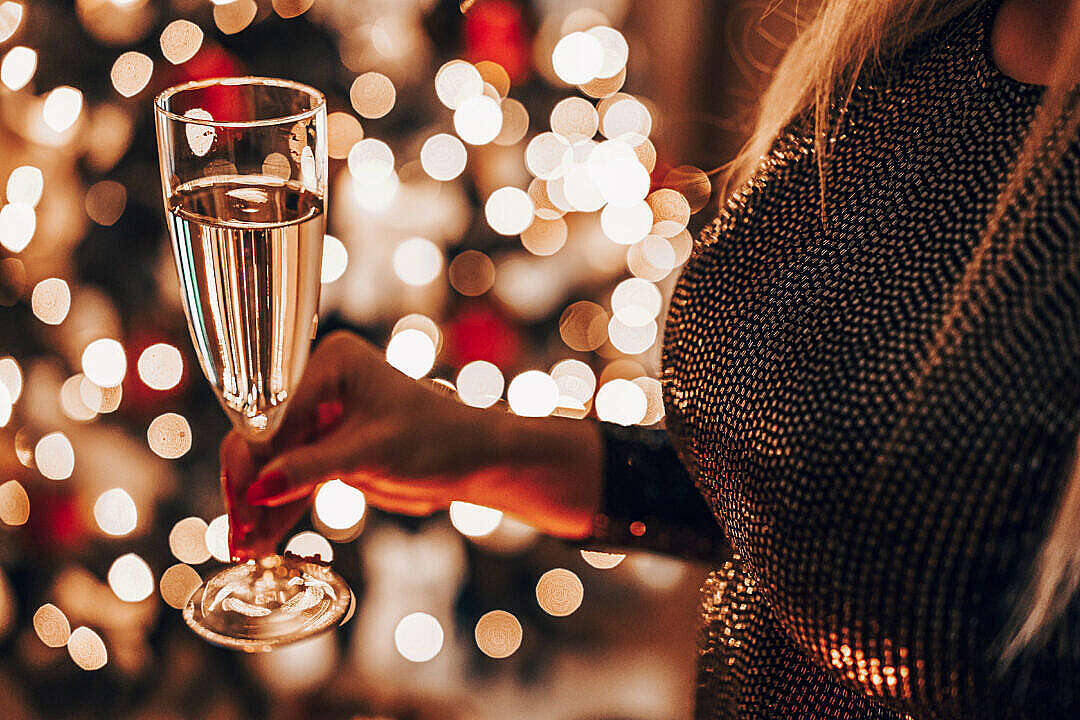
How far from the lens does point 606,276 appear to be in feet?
6.11

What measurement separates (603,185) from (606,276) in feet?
0.53

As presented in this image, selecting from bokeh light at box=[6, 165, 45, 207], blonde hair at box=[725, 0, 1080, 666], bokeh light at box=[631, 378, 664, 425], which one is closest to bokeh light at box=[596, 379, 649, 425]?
bokeh light at box=[631, 378, 664, 425]

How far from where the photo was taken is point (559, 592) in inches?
76.2

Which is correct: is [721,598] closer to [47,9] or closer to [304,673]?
[47,9]

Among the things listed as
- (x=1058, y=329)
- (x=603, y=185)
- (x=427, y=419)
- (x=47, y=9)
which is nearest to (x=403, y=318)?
(x=603, y=185)

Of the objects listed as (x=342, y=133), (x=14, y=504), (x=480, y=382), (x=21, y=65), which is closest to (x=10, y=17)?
(x=21, y=65)

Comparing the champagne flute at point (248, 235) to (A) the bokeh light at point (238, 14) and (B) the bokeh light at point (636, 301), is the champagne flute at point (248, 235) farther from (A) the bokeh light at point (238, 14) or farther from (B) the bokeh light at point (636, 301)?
(B) the bokeh light at point (636, 301)

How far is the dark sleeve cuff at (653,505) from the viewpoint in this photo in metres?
0.80

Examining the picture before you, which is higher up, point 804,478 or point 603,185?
point 804,478

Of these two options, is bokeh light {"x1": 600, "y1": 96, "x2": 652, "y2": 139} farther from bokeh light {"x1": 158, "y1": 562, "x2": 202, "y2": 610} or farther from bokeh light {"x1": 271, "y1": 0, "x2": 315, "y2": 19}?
bokeh light {"x1": 158, "y1": 562, "x2": 202, "y2": 610}

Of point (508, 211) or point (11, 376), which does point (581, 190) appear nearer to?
point (508, 211)

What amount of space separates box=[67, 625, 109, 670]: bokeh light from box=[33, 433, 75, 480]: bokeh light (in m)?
0.27

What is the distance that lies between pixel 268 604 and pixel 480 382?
1.20 metres

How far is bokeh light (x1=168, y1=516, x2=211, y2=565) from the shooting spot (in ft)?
5.12
